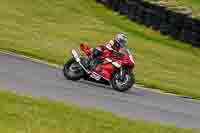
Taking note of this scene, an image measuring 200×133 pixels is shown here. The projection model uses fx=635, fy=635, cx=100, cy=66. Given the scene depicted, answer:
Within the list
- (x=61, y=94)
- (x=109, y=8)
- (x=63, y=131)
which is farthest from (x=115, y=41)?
(x=109, y=8)

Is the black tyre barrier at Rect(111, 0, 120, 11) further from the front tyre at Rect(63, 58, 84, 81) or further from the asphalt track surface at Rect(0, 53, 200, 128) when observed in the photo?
the front tyre at Rect(63, 58, 84, 81)

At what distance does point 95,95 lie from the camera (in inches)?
654

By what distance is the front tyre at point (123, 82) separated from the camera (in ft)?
59.8

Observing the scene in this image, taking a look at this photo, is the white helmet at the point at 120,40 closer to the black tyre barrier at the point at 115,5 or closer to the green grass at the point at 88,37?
the green grass at the point at 88,37

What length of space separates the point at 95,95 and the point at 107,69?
214 cm

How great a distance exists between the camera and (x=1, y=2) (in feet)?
101

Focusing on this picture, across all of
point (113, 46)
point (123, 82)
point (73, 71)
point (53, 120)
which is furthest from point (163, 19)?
point (53, 120)

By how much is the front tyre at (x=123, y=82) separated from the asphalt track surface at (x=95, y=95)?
0.19 meters

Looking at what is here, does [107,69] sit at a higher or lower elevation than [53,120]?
lower

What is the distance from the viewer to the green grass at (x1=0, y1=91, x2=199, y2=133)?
32.8 ft

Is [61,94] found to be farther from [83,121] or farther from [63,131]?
[63,131]

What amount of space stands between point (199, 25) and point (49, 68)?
9.30 meters

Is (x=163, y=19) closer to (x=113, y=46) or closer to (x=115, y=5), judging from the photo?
(x=115, y=5)

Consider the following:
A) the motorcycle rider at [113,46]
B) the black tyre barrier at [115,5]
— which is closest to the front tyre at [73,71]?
the motorcycle rider at [113,46]
